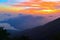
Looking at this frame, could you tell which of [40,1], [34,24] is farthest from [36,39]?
[40,1]

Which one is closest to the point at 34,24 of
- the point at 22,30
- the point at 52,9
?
the point at 22,30

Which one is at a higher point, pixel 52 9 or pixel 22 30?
pixel 52 9

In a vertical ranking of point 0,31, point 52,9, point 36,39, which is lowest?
point 36,39

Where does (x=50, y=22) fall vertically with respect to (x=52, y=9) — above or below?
below

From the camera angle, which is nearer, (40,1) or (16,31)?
(16,31)

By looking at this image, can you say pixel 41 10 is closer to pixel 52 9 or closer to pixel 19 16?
pixel 52 9

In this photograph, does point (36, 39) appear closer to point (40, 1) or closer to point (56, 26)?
point (56, 26)
